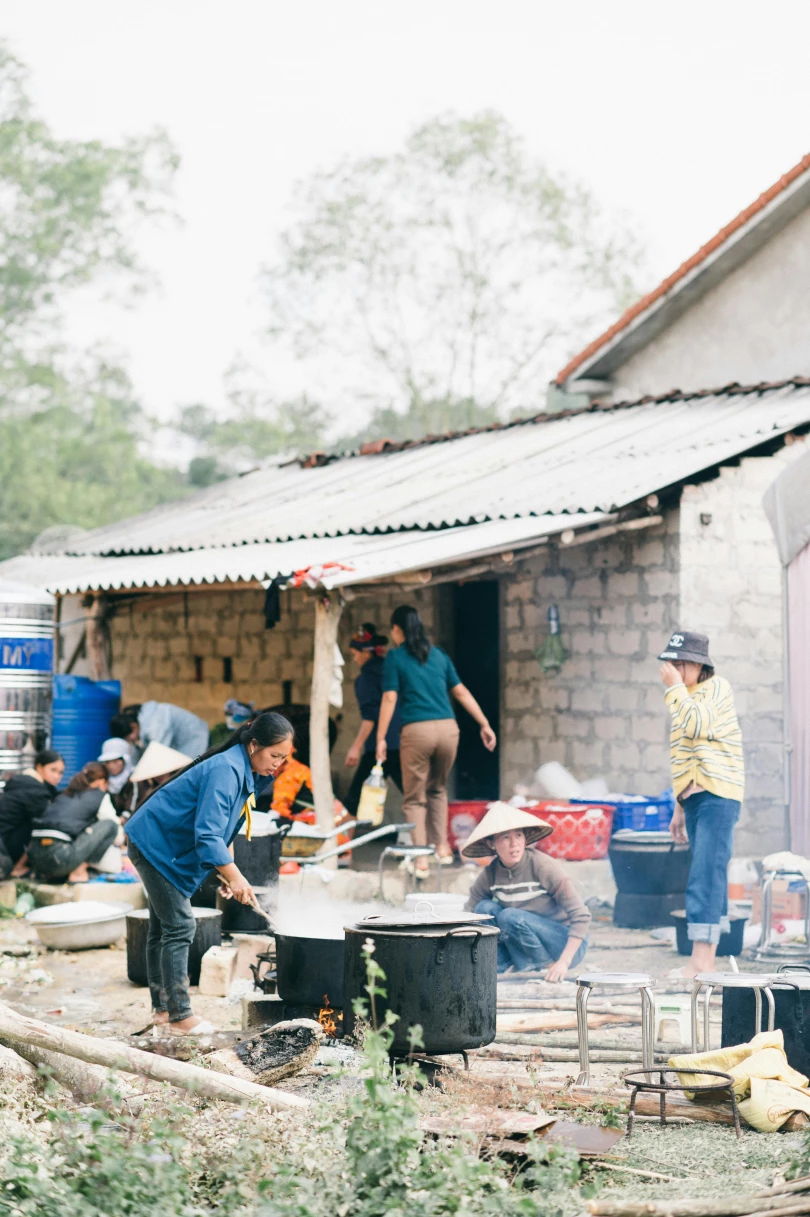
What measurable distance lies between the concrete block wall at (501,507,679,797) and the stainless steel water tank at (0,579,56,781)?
12.5 ft

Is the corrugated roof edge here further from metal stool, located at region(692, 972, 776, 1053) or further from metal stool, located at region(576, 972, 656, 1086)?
metal stool, located at region(576, 972, 656, 1086)

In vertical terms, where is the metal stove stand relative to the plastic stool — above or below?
above

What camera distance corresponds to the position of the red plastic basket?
1000 cm

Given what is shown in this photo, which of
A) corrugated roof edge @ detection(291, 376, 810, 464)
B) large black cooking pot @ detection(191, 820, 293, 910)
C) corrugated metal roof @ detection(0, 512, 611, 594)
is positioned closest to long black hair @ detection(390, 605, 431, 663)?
corrugated metal roof @ detection(0, 512, 611, 594)

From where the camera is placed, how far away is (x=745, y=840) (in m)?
10.8

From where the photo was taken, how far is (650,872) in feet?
Answer: 29.5

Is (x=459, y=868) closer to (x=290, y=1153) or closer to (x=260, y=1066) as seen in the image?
(x=260, y=1066)

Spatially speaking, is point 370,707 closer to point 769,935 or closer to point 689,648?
point 769,935

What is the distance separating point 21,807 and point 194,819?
15.3ft

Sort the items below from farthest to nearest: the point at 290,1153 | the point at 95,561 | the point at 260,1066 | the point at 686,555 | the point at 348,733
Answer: the point at 95,561 → the point at 348,733 → the point at 686,555 → the point at 260,1066 → the point at 290,1153

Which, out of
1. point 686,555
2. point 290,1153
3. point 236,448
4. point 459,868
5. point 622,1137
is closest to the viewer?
point 290,1153

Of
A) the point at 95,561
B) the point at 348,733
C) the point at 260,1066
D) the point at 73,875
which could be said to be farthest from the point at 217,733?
the point at 260,1066

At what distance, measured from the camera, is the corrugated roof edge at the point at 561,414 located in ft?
41.2

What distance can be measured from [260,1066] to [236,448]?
37.6 meters
